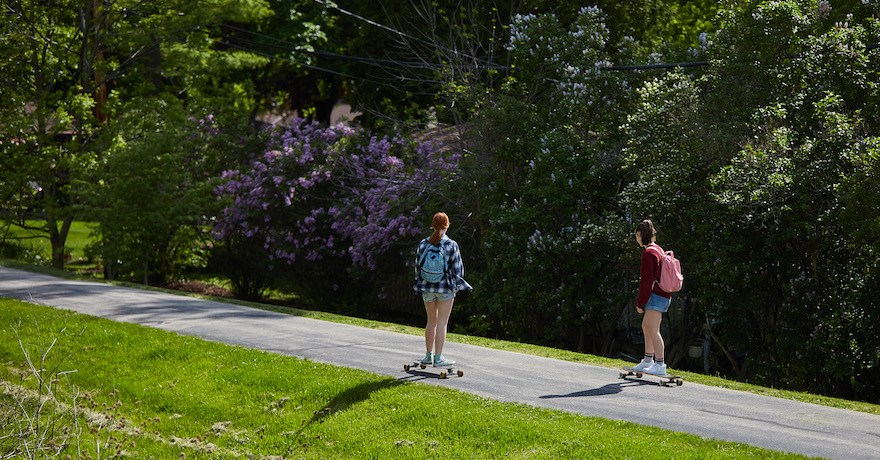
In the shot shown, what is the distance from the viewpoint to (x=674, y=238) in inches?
679

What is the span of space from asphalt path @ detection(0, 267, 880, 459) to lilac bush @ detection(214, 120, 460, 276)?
5.11 metres

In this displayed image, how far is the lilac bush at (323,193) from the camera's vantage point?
22.8m

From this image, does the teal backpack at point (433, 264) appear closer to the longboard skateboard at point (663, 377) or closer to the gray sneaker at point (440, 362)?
the gray sneaker at point (440, 362)

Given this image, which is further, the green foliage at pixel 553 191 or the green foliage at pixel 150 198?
the green foliage at pixel 150 198

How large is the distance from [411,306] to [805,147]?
11763mm

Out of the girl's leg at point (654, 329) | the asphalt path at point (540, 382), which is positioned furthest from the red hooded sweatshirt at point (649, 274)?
the asphalt path at point (540, 382)

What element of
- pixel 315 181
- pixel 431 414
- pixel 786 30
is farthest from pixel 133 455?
pixel 315 181

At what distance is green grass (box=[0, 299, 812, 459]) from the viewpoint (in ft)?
32.5

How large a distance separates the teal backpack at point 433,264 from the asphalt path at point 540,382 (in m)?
1.13

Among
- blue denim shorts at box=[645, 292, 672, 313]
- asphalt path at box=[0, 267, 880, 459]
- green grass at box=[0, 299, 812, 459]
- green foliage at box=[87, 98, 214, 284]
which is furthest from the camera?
green foliage at box=[87, 98, 214, 284]

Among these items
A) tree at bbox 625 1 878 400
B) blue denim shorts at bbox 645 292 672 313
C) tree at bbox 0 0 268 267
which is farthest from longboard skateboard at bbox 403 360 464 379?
tree at bbox 0 0 268 267

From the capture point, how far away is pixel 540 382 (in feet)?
40.4

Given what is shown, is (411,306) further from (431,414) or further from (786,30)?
(431,414)

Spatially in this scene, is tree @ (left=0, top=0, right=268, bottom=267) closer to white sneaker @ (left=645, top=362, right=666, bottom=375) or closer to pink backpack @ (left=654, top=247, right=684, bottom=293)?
white sneaker @ (left=645, top=362, right=666, bottom=375)
